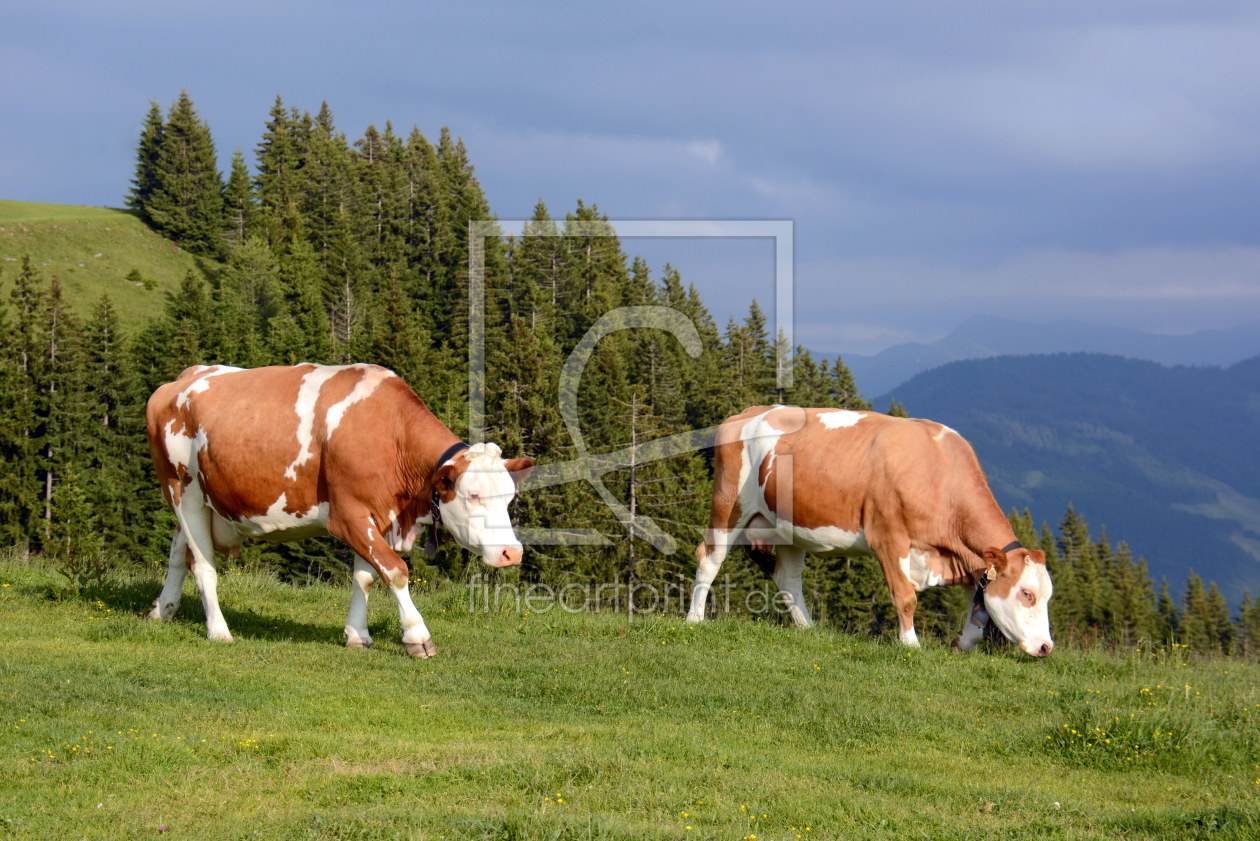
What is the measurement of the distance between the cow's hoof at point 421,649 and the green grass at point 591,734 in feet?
0.53

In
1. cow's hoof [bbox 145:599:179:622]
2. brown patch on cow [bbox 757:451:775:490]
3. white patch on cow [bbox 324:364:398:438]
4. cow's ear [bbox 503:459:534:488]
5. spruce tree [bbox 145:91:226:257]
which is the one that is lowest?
cow's hoof [bbox 145:599:179:622]

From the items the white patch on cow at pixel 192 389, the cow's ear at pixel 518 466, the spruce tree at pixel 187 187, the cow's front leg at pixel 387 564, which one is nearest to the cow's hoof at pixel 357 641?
the cow's front leg at pixel 387 564

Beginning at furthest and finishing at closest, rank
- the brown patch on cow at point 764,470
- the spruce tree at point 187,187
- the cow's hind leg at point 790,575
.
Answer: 1. the spruce tree at point 187,187
2. the cow's hind leg at point 790,575
3. the brown patch on cow at point 764,470

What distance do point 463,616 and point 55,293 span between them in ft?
223

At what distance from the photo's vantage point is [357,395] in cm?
1233

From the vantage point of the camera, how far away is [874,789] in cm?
762

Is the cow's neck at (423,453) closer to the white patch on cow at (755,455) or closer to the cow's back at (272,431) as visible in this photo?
the cow's back at (272,431)

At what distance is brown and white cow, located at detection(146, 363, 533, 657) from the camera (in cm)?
1188

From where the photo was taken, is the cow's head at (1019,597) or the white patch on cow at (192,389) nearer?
the white patch on cow at (192,389)

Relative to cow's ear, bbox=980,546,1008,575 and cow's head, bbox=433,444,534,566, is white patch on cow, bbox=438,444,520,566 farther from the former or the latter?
cow's ear, bbox=980,546,1008,575

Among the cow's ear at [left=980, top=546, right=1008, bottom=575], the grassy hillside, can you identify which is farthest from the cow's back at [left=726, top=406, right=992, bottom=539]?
the grassy hillside

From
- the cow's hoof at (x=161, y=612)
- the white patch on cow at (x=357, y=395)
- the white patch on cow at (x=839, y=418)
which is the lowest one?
the cow's hoof at (x=161, y=612)

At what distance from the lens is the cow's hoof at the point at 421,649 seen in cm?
1175

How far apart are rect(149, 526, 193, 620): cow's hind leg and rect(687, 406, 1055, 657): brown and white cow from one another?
6.73 m
